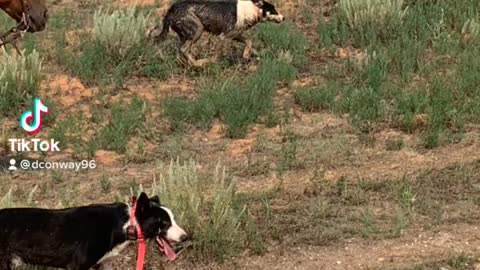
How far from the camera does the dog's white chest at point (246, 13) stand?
12062 millimetres

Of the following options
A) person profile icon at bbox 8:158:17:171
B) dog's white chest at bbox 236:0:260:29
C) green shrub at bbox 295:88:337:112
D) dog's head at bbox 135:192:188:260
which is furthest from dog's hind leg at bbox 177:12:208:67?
dog's head at bbox 135:192:188:260

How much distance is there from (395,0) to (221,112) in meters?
4.46

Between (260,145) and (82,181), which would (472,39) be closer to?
(260,145)

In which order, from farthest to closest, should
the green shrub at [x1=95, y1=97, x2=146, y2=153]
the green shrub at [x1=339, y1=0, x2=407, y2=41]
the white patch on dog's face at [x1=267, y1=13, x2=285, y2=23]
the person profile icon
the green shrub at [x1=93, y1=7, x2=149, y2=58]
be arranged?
the green shrub at [x1=339, y1=0, x2=407, y2=41]
the white patch on dog's face at [x1=267, y1=13, x2=285, y2=23]
the green shrub at [x1=93, y1=7, x2=149, y2=58]
the green shrub at [x1=95, y1=97, x2=146, y2=153]
the person profile icon

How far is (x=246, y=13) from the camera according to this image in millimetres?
12086

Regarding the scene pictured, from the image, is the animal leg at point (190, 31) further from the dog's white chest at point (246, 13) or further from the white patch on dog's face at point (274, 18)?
the white patch on dog's face at point (274, 18)

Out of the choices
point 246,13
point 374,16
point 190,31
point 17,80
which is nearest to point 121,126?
point 17,80

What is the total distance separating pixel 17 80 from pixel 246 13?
3345 mm

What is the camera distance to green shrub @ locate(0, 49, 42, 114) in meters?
10.4

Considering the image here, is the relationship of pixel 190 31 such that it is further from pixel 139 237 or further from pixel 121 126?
pixel 139 237

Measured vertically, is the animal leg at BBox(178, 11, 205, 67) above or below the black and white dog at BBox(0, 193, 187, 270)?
below

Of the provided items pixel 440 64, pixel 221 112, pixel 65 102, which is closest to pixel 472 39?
pixel 440 64

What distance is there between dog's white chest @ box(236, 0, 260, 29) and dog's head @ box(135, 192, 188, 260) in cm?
604

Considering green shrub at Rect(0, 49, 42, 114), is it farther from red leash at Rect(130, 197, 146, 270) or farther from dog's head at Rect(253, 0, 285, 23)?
red leash at Rect(130, 197, 146, 270)
